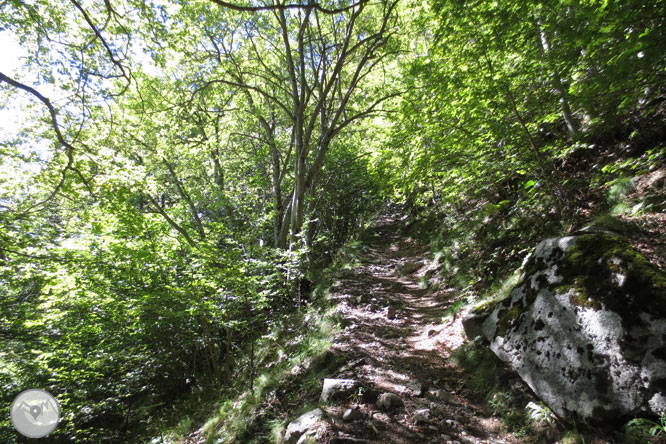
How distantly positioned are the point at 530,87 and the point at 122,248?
7913 millimetres

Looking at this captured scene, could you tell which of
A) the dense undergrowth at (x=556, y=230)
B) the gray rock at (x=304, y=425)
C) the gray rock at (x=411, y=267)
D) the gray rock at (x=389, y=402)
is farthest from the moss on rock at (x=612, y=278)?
the gray rock at (x=411, y=267)

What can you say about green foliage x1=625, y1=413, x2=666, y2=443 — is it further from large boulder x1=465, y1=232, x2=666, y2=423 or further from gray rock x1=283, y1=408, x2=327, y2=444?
gray rock x1=283, y1=408, x2=327, y2=444

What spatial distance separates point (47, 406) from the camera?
6.85 meters

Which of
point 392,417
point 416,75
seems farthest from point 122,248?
point 416,75

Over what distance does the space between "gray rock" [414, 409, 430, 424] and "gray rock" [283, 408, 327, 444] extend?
0.98 m

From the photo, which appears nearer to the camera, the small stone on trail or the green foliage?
the green foliage

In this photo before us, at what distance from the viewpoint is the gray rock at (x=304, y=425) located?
129 inches

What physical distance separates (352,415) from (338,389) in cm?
47

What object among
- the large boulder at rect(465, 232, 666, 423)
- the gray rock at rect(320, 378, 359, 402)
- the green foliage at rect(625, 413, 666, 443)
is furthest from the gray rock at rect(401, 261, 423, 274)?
the green foliage at rect(625, 413, 666, 443)

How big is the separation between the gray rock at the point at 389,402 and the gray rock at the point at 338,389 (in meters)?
0.37

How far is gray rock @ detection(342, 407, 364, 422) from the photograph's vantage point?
133 inches

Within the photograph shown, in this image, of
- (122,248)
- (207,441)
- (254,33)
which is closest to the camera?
(207,441)

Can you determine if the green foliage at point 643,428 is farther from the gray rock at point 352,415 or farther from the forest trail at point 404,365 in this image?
the gray rock at point 352,415

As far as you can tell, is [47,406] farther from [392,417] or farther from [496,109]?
[496,109]
